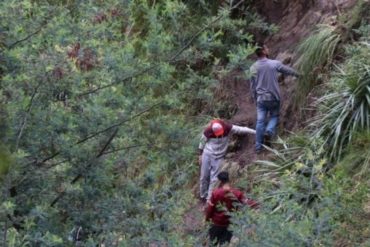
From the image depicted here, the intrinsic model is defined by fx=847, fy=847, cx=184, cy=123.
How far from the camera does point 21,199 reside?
605 cm

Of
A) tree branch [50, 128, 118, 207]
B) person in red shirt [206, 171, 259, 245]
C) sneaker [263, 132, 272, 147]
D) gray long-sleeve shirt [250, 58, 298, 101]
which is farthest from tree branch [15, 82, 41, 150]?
sneaker [263, 132, 272, 147]

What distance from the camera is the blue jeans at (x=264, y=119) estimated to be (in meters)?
12.3

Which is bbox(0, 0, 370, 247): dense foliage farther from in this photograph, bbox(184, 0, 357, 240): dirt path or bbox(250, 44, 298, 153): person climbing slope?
bbox(184, 0, 357, 240): dirt path

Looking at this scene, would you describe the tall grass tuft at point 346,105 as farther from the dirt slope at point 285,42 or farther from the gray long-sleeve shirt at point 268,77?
the dirt slope at point 285,42

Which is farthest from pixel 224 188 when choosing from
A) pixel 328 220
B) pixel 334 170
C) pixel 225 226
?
pixel 328 220

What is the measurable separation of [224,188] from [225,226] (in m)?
0.43

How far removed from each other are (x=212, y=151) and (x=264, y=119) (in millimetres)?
917

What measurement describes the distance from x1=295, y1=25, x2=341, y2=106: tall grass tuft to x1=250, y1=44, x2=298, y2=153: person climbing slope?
0.20 m

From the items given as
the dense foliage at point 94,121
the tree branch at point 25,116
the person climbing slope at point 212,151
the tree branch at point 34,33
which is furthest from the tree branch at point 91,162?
the person climbing slope at point 212,151

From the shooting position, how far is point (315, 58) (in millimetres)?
12484

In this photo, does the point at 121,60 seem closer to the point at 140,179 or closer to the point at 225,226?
the point at 140,179

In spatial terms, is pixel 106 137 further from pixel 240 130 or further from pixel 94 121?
pixel 240 130

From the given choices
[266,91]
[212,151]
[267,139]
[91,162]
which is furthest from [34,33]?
[267,139]

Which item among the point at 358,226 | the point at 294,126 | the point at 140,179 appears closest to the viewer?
the point at 140,179
